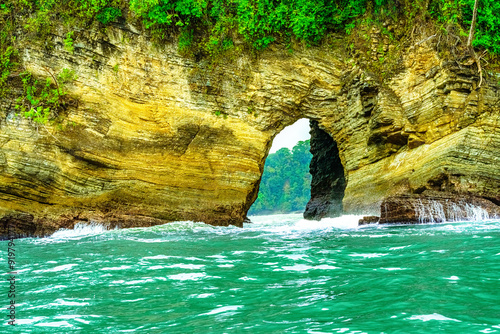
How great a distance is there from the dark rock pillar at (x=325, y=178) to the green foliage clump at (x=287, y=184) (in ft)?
171

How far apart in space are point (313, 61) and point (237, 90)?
8.60 feet

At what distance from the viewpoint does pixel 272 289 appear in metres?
4.26

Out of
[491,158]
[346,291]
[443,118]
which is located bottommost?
[346,291]

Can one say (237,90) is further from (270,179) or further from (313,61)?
(270,179)

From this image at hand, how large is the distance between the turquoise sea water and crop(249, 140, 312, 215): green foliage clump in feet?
222

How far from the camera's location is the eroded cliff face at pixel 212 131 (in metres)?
12.1

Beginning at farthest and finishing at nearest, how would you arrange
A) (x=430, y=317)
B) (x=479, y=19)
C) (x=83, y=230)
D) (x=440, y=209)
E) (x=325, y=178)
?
1. (x=325, y=178)
2. (x=479, y=19)
3. (x=83, y=230)
4. (x=440, y=209)
5. (x=430, y=317)

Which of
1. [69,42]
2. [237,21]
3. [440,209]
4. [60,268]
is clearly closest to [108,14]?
[69,42]

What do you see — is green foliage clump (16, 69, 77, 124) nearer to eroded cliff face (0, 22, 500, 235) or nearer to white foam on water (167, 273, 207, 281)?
eroded cliff face (0, 22, 500, 235)

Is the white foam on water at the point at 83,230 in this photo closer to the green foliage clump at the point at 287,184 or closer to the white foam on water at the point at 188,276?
the white foam on water at the point at 188,276

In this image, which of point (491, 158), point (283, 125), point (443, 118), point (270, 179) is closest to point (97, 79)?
point (283, 125)

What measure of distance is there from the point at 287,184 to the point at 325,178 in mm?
56607

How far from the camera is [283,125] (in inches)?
602

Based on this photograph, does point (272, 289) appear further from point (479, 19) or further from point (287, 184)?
point (287, 184)
